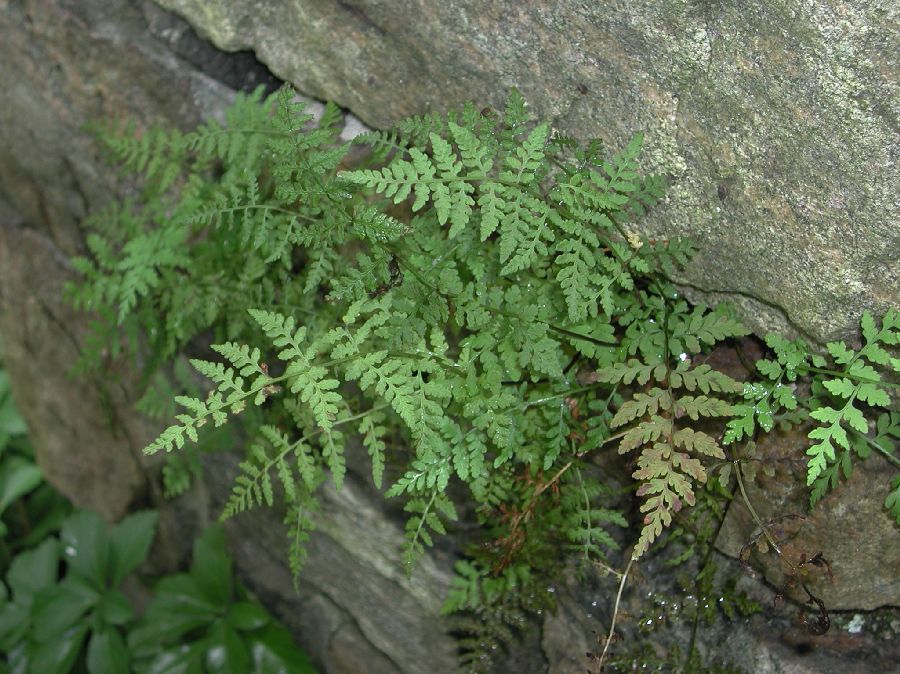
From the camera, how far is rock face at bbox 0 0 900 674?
7.46 ft

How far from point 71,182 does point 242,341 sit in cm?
155

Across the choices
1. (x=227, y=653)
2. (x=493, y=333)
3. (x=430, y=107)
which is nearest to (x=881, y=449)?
(x=493, y=333)

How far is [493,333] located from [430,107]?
88cm

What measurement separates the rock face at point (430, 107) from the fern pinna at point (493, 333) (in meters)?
0.15

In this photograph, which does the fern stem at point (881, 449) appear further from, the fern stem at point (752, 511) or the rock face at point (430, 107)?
the fern stem at point (752, 511)

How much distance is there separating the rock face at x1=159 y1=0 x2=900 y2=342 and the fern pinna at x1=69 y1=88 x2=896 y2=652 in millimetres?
111

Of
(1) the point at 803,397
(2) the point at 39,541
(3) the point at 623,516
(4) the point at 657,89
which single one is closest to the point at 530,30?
(4) the point at 657,89

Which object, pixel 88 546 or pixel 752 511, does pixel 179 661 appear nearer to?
pixel 88 546

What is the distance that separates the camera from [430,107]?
2.93 m

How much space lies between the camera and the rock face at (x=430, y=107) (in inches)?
89.5

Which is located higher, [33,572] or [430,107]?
[430,107]

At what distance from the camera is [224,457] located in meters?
3.95

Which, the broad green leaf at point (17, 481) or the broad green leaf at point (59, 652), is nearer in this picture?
the broad green leaf at point (59, 652)

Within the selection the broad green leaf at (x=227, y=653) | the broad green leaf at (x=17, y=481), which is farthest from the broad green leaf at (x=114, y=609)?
the broad green leaf at (x=17, y=481)
